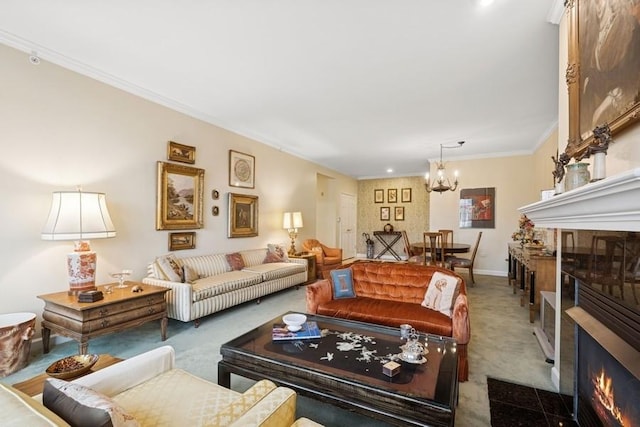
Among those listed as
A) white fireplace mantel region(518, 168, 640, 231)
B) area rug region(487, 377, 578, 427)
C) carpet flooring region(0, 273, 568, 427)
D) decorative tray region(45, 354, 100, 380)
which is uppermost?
white fireplace mantel region(518, 168, 640, 231)

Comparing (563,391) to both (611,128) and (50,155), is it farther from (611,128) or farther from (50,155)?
(50,155)

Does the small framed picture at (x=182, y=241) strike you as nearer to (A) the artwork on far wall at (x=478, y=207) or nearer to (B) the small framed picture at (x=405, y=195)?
(A) the artwork on far wall at (x=478, y=207)

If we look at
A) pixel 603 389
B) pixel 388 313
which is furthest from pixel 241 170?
pixel 603 389

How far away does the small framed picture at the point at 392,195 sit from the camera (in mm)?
9227

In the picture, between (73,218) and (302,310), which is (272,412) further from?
(302,310)

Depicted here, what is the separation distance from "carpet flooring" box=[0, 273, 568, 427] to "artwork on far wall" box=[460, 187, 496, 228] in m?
2.49

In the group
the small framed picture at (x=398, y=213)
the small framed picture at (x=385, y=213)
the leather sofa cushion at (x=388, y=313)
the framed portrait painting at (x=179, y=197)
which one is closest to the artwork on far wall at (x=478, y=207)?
the small framed picture at (x=398, y=213)

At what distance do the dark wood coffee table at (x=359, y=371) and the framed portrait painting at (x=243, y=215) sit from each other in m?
2.87

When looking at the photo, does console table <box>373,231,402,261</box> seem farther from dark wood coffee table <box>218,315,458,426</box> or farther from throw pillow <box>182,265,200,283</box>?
dark wood coffee table <box>218,315,458,426</box>

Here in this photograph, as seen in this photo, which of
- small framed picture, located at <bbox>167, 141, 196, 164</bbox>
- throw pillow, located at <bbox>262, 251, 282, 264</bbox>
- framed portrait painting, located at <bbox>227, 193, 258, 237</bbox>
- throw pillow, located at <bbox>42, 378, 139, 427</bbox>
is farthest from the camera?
throw pillow, located at <bbox>262, 251, 282, 264</bbox>

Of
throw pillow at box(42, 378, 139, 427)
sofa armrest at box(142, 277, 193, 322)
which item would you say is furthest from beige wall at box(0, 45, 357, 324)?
throw pillow at box(42, 378, 139, 427)

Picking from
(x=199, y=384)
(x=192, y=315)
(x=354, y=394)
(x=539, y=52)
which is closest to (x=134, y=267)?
(x=192, y=315)

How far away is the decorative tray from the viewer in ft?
4.35

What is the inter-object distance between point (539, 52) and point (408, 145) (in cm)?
317
